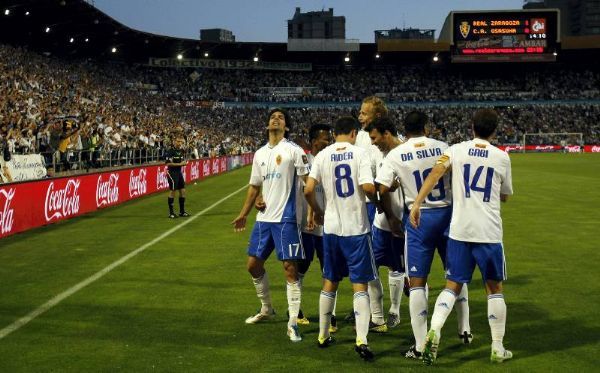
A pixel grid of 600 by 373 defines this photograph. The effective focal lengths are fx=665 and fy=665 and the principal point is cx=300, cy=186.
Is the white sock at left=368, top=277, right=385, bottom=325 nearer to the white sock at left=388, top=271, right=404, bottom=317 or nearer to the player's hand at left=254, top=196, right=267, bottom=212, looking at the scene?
the white sock at left=388, top=271, right=404, bottom=317

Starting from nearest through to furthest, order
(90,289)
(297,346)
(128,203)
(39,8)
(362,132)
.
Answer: (297,346) < (362,132) < (90,289) < (128,203) < (39,8)

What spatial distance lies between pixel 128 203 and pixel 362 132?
16599 millimetres

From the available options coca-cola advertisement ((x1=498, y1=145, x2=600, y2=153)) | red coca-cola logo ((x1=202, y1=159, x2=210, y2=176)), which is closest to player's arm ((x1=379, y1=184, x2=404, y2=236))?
red coca-cola logo ((x1=202, y1=159, x2=210, y2=176))

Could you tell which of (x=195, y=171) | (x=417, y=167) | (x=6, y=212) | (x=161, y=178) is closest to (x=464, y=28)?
(x=195, y=171)

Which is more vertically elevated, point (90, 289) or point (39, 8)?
point (39, 8)

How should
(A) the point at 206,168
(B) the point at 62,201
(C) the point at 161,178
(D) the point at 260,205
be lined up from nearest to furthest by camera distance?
1. (D) the point at 260,205
2. (B) the point at 62,201
3. (C) the point at 161,178
4. (A) the point at 206,168

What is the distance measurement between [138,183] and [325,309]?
2020 centimetres

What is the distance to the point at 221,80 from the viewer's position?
279 feet

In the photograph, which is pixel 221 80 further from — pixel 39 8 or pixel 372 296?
pixel 372 296

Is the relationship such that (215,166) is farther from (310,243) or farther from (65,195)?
(310,243)

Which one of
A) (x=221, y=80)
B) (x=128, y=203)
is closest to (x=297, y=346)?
(x=128, y=203)

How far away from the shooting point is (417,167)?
6137mm

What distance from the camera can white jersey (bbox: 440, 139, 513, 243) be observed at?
→ 5855 millimetres

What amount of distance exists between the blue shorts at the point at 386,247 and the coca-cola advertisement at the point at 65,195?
32.3ft
